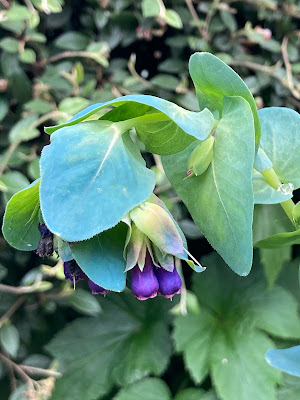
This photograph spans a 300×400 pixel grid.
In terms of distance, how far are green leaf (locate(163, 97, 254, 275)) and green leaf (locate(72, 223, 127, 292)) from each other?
0.08 m

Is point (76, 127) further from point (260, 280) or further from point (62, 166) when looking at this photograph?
point (260, 280)

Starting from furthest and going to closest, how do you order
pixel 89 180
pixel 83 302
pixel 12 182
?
pixel 83 302 → pixel 12 182 → pixel 89 180

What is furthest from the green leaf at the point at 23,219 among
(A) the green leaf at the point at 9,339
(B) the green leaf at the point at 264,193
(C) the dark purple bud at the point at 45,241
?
(A) the green leaf at the point at 9,339

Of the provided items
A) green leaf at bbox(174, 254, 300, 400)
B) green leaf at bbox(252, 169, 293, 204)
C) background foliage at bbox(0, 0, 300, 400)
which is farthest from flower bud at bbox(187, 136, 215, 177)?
green leaf at bbox(174, 254, 300, 400)

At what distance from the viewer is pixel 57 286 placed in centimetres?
91

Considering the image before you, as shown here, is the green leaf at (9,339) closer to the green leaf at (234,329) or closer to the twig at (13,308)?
the twig at (13,308)

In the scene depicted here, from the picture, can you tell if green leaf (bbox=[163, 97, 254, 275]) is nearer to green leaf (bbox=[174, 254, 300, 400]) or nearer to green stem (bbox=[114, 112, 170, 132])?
green stem (bbox=[114, 112, 170, 132])

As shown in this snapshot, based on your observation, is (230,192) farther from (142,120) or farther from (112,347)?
(112,347)

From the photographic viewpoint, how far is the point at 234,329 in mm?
1001

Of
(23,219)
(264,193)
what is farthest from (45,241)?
(264,193)

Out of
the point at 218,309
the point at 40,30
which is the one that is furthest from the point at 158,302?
the point at 40,30

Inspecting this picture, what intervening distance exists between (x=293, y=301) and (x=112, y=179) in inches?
30.3

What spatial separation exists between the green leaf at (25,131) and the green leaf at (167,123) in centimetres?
40

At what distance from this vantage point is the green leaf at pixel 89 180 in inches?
11.2
